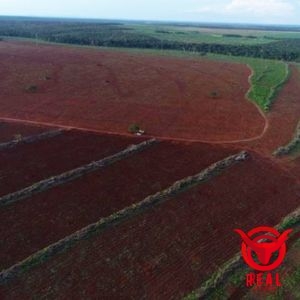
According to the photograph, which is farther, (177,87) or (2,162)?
(177,87)

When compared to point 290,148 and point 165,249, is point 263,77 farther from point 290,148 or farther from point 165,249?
point 165,249

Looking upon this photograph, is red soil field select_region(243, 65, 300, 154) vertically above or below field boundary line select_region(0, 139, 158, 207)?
below

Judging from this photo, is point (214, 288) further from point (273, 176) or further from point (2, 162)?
point (2, 162)

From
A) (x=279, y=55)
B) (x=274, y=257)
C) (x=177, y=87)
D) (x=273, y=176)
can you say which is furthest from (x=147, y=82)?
(x=279, y=55)

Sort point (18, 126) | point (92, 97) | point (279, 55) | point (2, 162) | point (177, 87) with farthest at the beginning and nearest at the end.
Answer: point (279, 55)
point (177, 87)
point (92, 97)
point (18, 126)
point (2, 162)

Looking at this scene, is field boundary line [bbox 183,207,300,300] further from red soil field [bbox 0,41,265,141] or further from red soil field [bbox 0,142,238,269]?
red soil field [bbox 0,41,265,141]

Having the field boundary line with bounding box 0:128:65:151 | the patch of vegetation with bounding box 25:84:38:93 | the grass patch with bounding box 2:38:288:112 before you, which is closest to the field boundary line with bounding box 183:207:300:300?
the field boundary line with bounding box 0:128:65:151

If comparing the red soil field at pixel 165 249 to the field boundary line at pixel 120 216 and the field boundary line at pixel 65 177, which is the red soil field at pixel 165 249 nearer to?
the field boundary line at pixel 120 216
